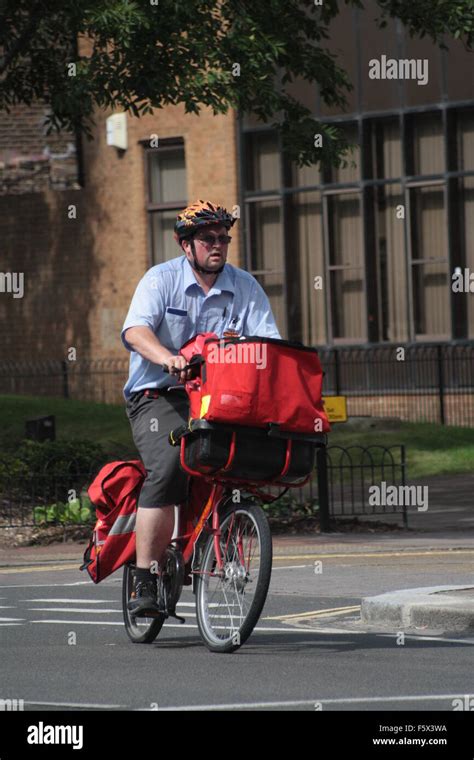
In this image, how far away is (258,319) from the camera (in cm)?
866

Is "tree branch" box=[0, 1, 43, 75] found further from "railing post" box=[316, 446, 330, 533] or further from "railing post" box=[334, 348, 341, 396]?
"railing post" box=[334, 348, 341, 396]

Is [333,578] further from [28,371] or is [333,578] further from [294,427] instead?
[28,371]

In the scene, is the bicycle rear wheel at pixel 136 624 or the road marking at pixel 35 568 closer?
the bicycle rear wheel at pixel 136 624

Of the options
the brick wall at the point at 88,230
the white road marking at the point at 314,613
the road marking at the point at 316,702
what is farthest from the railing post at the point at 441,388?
the road marking at the point at 316,702

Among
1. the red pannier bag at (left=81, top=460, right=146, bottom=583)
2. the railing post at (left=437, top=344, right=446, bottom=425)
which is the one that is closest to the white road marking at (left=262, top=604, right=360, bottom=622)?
the red pannier bag at (left=81, top=460, right=146, bottom=583)

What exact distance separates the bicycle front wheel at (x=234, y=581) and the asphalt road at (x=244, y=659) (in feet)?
0.43

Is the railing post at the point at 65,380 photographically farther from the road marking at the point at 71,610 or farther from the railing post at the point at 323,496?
the road marking at the point at 71,610

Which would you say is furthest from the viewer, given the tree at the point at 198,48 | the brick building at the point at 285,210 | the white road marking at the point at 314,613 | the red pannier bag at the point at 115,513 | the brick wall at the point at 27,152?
the brick wall at the point at 27,152

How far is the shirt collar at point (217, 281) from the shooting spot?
28.2ft

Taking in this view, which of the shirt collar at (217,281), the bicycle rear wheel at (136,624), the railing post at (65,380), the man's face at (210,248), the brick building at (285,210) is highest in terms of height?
Answer: the brick building at (285,210)

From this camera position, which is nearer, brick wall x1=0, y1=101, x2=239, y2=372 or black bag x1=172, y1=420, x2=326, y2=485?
black bag x1=172, y1=420, x2=326, y2=485

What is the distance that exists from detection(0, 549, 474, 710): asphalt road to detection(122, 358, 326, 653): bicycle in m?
0.19

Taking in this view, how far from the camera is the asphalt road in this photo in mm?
7098

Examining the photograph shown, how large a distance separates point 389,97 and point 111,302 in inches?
277
